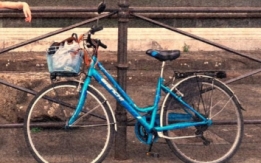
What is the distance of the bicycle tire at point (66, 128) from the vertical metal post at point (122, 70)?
15 centimetres

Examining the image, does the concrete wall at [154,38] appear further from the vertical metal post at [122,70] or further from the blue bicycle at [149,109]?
the vertical metal post at [122,70]

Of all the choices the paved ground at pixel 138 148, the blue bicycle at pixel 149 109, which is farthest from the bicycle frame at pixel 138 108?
the paved ground at pixel 138 148

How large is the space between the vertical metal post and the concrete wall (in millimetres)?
4575

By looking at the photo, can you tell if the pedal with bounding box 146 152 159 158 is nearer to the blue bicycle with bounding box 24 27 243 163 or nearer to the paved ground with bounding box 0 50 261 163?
the paved ground with bounding box 0 50 261 163

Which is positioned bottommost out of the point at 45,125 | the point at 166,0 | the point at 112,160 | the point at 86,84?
the point at 112,160

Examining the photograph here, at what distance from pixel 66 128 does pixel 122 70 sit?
0.73 m

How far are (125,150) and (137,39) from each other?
4.78 m

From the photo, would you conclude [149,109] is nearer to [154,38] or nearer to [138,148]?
[138,148]

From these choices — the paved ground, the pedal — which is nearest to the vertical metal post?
the paved ground

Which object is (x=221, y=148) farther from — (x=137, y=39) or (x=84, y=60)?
(x=137, y=39)

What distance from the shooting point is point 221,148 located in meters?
5.58

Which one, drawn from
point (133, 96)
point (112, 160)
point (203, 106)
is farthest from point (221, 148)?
point (133, 96)

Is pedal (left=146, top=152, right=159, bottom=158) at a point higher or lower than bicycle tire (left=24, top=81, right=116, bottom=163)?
lower

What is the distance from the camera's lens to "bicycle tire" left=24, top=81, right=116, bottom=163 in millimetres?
4934
